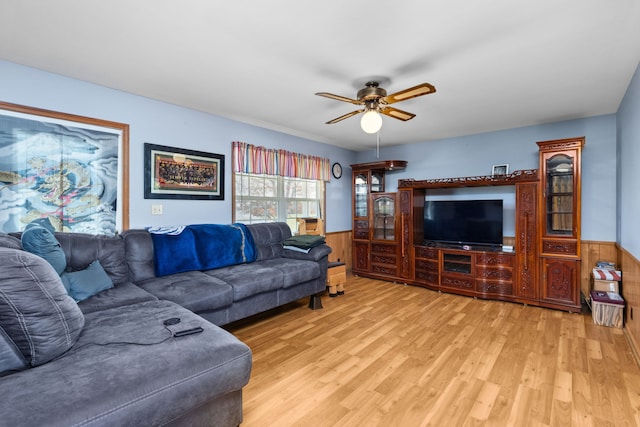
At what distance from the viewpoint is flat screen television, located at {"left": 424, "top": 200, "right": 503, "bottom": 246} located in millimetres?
4180

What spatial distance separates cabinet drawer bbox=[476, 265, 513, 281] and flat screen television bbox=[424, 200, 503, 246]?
0.37 metres

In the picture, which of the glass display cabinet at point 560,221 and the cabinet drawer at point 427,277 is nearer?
the glass display cabinet at point 560,221

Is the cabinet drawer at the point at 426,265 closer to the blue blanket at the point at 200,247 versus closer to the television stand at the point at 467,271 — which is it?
the television stand at the point at 467,271

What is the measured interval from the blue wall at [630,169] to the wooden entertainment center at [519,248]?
1.23ft

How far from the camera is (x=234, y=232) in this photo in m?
3.54

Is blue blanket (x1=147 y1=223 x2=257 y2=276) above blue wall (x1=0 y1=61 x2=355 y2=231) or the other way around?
the other way around

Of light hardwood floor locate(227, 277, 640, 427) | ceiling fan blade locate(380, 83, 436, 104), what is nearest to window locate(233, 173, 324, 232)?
light hardwood floor locate(227, 277, 640, 427)

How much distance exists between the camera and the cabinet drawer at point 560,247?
11.7 ft

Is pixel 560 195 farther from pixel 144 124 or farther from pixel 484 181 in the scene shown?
pixel 144 124

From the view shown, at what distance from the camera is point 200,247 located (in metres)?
3.18

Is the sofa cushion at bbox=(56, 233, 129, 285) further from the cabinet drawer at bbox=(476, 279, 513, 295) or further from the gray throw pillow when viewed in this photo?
the cabinet drawer at bbox=(476, 279, 513, 295)

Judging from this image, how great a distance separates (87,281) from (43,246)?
392 mm

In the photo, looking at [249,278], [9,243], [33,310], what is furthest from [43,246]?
[249,278]

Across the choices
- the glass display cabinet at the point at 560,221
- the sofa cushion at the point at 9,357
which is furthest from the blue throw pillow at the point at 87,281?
the glass display cabinet at the point at 560,221
